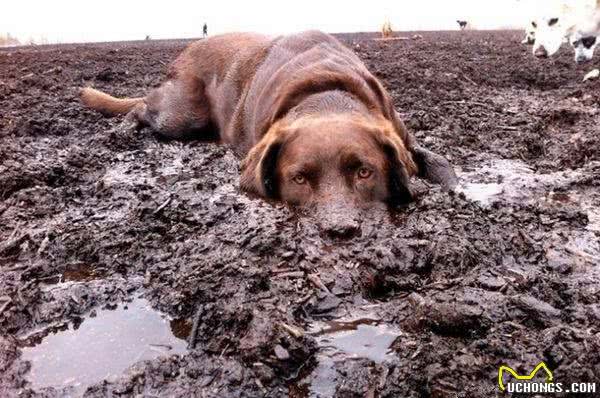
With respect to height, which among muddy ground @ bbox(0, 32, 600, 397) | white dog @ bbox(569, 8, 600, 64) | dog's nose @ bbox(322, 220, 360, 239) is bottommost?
muddy ground @ bbox(0, 32, 600, 397)

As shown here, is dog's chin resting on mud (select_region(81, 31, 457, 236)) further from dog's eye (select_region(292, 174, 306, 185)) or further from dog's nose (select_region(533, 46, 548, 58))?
dog's nose (select_region(533, 46, 548, 58))

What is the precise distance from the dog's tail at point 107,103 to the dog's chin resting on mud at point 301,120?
29cm

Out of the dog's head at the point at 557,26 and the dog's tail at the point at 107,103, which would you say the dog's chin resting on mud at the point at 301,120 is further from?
the dog's head at the point at 557,26

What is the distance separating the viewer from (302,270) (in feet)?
9.30

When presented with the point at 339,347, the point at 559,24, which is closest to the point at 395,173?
→ the point at 339,347

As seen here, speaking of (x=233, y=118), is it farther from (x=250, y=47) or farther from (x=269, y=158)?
(x=269, y=158)

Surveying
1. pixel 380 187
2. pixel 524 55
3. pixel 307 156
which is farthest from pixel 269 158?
pixel 524 55

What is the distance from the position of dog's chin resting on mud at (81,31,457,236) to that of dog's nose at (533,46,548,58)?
8.26 metres

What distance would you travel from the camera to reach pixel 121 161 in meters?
5.30

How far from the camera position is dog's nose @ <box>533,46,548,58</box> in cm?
1231

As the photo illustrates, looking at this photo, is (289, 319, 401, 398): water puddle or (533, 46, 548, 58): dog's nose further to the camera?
(533, 46, 548, 58): dog's nose

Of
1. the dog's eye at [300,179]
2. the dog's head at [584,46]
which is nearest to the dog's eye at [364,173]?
the dog's eye at [300,179]

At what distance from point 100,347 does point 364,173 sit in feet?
6.31

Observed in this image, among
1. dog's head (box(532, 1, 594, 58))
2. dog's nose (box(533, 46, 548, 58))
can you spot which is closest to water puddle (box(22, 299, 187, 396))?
dog's head (box(532, 1, 594, 58))
